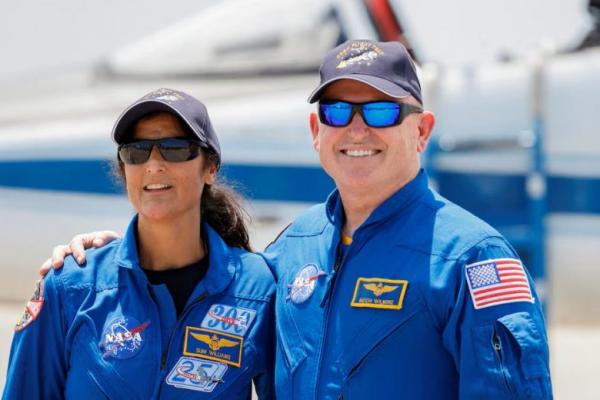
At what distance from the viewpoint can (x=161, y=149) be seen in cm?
238

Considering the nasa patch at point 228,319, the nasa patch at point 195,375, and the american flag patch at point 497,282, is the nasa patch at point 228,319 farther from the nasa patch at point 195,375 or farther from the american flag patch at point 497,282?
the american flag patch at point 497,282

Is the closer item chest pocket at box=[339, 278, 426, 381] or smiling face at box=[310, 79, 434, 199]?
chest pocket at box=[339, 278, 426, 381]

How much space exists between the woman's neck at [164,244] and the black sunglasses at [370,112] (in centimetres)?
52

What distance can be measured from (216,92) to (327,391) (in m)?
3.64

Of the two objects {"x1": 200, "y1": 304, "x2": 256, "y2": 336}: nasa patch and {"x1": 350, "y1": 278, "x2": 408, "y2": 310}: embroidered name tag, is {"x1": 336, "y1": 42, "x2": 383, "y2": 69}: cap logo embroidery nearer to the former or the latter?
{"x1": 350, "y1": 278, "x2": 408, "y2": 310}: embroidered name tag

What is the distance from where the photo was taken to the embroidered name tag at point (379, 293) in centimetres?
211

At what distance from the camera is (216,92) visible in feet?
18.3

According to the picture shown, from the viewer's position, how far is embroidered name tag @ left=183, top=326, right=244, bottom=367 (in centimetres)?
231

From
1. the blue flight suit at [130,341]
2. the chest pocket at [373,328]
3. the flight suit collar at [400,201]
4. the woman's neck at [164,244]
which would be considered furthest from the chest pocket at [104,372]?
the flight suit collar at [400,201]

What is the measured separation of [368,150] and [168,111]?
535mm

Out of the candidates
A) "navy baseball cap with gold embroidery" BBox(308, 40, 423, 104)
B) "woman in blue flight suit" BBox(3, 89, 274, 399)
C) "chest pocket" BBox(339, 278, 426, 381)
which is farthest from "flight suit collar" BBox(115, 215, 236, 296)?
"navy baseball cap with gold embroidery" BBox(308, 40, 423, 104)

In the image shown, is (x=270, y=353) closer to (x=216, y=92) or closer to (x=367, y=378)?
(x=367, y=378)

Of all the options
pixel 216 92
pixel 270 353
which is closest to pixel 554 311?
pixel 216 92

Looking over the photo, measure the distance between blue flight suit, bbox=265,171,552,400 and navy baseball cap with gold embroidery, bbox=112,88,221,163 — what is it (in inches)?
17.4
